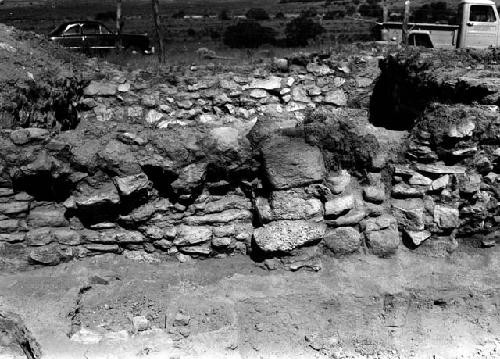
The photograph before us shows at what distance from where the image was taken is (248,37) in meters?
29.0

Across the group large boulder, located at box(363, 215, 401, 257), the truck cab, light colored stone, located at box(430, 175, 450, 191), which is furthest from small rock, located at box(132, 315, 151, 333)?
the truck cab

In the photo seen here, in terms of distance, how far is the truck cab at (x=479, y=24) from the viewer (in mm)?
14586

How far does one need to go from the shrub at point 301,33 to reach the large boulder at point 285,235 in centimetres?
2210

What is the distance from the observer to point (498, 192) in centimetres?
416

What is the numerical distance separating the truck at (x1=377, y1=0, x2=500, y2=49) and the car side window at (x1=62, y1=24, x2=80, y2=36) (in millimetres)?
8664

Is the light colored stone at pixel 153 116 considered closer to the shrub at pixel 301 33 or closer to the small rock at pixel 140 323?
the small rock at pixel 140 323

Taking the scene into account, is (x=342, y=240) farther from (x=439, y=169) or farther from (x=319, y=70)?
(x=319, y=70)

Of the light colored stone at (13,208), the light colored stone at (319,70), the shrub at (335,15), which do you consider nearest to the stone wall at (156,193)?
the light colored stone at (13,208)

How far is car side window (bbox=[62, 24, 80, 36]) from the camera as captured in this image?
15.6 m

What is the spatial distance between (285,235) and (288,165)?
1.62ft

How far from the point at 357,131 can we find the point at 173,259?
1.65m

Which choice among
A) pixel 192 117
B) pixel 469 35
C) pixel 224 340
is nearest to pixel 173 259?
pixel 224 340

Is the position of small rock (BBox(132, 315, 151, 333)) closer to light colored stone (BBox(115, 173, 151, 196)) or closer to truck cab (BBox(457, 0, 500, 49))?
light colored stone (BBox(115, 173, 151, 196))

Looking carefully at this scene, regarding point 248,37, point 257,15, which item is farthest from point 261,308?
point 257,15
